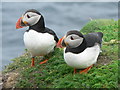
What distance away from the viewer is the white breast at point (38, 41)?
23.5ft

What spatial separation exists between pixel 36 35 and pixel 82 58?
1407 mm

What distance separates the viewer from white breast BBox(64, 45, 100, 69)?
20.8ft

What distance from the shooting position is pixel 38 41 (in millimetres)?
7160

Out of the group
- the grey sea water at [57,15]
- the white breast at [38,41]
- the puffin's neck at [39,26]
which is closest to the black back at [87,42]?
the white breast at [38,41]

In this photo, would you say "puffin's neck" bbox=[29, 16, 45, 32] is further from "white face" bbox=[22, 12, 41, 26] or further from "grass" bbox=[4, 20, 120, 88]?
"grass" bbox=[4, 20, 120, 88]

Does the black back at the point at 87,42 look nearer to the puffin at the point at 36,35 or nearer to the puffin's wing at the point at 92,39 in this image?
the puffin's wing at the point at 92,39

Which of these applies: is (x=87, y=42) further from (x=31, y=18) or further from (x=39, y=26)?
(x=31, y=18)

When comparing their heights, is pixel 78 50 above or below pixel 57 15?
below

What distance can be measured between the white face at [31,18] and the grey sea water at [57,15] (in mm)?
7574

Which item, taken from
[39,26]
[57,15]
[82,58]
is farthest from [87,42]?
[57,15]

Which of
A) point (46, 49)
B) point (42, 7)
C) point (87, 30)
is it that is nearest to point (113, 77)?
point (46, 49)

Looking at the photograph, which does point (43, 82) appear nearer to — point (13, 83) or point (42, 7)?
point (13, 83)

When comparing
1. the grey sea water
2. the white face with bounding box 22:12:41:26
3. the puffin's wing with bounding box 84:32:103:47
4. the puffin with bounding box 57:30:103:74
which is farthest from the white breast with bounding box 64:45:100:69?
the grey sea water

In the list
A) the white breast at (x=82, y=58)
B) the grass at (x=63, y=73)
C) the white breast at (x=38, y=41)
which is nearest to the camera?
the grass at (x=63, y=73)
